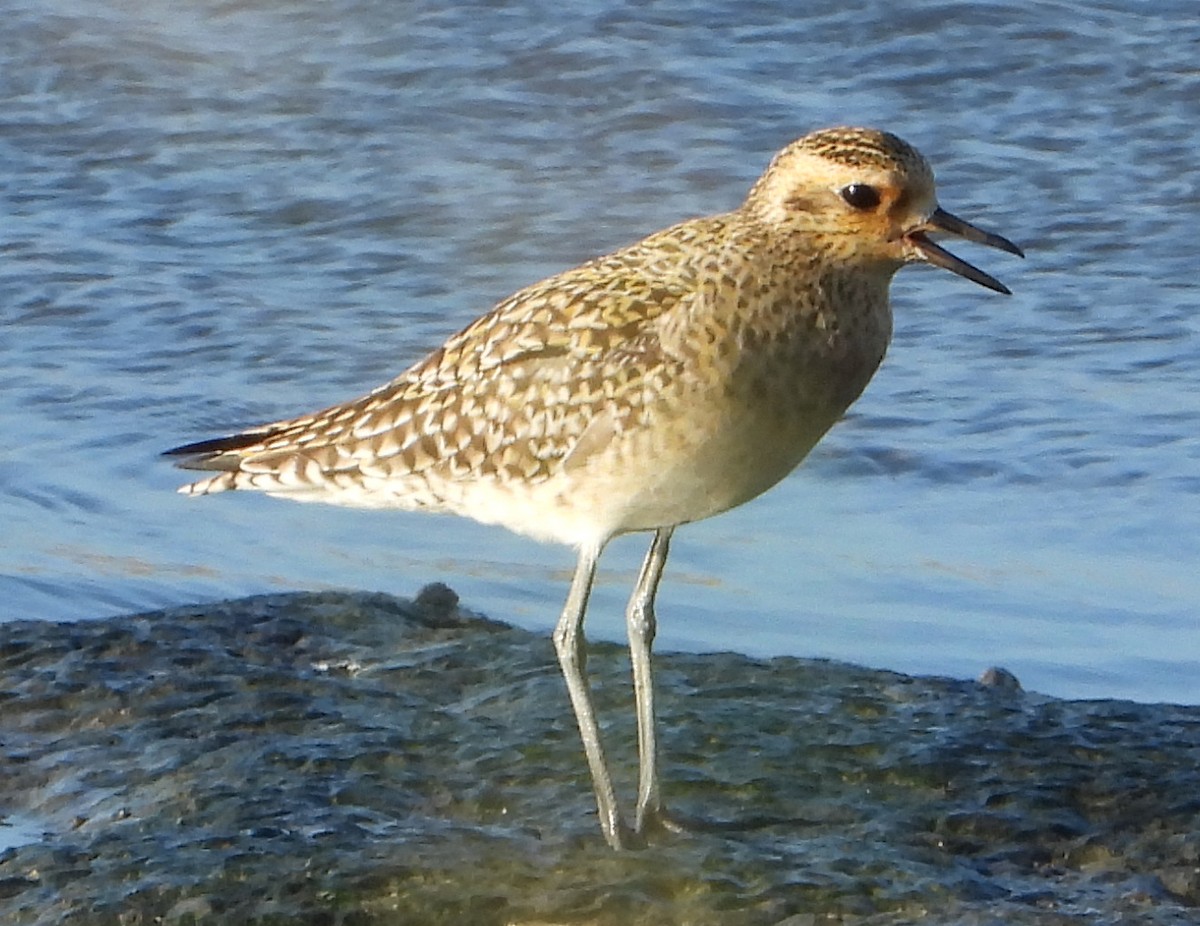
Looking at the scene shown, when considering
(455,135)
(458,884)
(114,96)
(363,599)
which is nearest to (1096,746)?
(458,884)

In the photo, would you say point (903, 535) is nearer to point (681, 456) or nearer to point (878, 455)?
point (878, 455)

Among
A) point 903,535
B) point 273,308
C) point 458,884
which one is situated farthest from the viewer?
point 273,308

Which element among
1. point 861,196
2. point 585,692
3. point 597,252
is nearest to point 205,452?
point 585,692

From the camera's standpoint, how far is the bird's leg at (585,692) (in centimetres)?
552

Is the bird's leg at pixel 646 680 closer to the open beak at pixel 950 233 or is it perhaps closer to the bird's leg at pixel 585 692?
the bird's leg at pixel 585 692

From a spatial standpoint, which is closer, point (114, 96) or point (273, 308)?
point (273, 308)

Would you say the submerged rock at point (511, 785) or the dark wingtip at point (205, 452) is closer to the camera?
the submerged rock at point (511, 785)

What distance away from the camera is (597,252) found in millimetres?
10508

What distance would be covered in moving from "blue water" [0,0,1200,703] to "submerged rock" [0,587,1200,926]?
0.97 meters

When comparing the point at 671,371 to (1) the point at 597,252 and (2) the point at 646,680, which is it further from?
(1) the point at 597,252

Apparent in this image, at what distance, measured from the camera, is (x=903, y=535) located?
813cm

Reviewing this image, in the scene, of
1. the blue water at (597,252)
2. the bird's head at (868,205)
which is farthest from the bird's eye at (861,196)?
the blue water at (597,252)

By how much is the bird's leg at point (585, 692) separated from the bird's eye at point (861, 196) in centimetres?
99

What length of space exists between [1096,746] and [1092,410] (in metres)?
3.07
